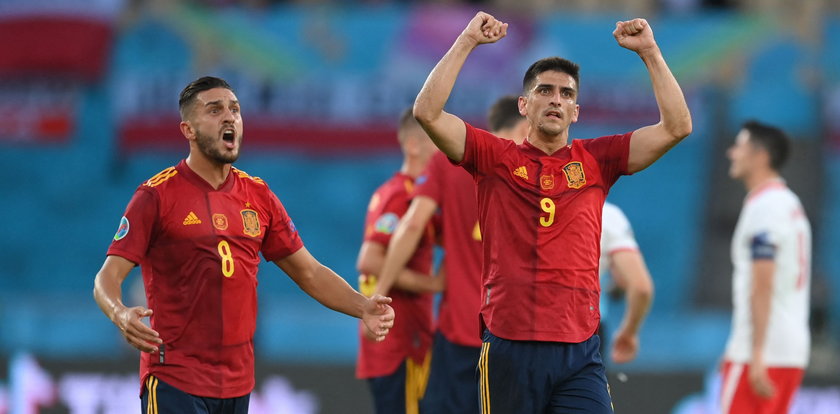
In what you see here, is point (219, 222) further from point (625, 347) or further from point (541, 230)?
point (625, 347)

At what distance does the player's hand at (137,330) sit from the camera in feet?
14.5

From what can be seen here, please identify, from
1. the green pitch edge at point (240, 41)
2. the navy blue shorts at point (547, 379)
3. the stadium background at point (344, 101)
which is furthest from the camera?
the green pitch edge at point (240, 41)

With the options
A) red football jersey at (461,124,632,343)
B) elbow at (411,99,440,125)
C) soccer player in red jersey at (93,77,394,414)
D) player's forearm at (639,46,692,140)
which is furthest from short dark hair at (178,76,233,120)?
player's forearm at (639,46,692,140)

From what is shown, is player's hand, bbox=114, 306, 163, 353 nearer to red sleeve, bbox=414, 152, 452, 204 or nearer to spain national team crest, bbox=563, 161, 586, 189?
spain national team crest, bbox=563, 161, 586, 189

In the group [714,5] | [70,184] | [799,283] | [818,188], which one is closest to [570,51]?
[714,5]

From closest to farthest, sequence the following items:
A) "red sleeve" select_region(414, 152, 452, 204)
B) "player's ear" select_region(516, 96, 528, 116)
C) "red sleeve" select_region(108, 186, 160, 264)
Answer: "red sleeve" select_region(108, 186, 160, 264)
"player's ear" select_region(516, 96, 528, 116)
"red sleeve" select_region(414, 152, 452, 204)

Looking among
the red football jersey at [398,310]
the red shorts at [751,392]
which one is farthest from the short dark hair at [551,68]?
the red shorts at [751,392]

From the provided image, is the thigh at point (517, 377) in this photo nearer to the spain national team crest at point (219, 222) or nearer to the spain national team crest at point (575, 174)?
the spain national team crest at point (575, 174)

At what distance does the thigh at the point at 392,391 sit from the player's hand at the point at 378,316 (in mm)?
1598

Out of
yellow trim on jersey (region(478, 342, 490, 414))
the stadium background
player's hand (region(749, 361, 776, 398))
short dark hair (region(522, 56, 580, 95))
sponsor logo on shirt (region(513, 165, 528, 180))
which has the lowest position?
yellow trim on jersey (region(478, 342, 490, 414))

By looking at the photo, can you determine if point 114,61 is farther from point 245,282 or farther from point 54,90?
point 245,282

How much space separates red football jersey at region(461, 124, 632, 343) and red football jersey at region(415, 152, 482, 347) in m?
1.32

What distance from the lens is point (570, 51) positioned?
55.5ft

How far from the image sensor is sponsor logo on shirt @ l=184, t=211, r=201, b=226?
4.93m
